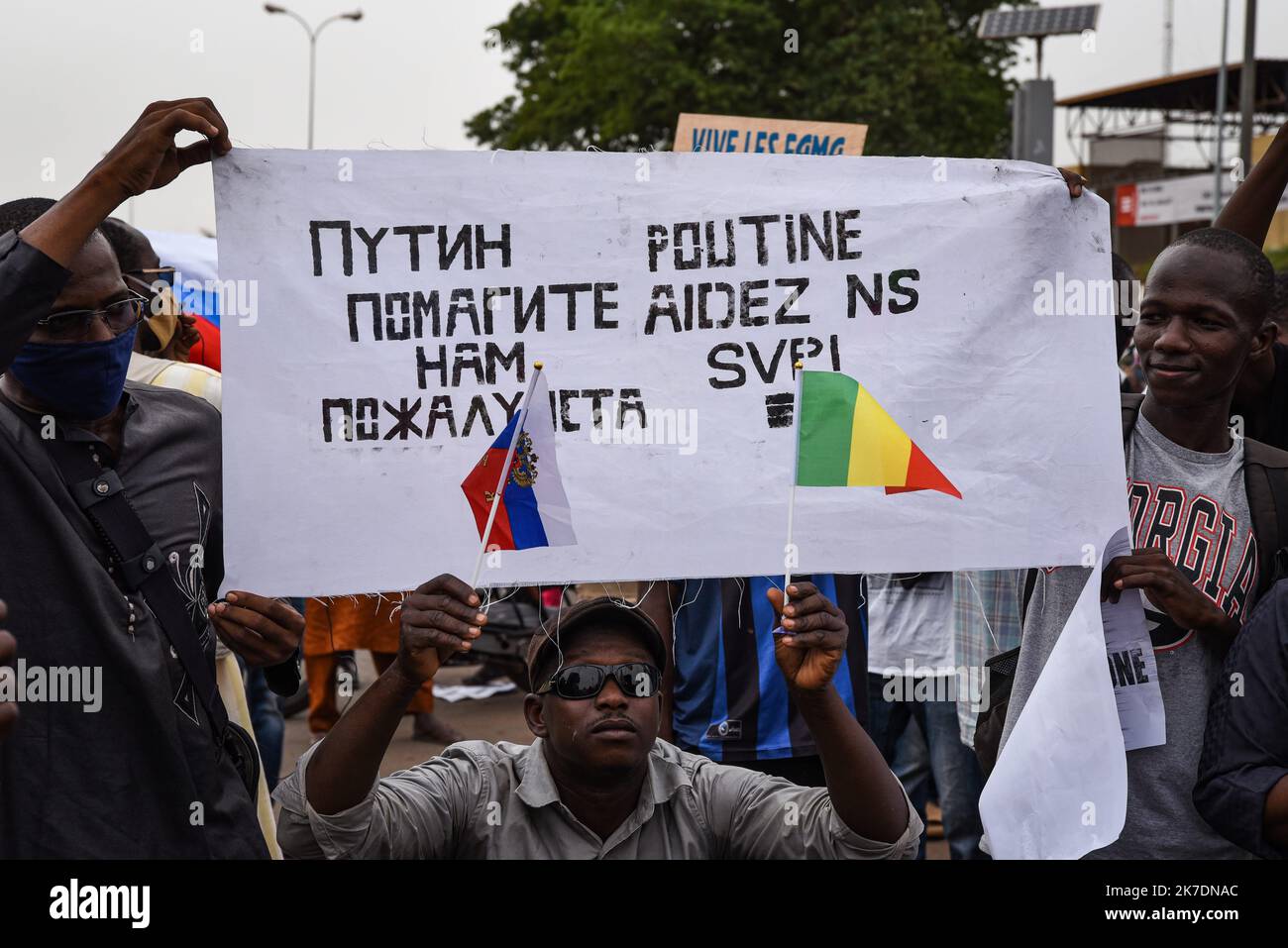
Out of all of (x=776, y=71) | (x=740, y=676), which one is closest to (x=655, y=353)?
(x=740, y=676)

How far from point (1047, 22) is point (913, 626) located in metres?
12.9

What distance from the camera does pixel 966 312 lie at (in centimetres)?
298

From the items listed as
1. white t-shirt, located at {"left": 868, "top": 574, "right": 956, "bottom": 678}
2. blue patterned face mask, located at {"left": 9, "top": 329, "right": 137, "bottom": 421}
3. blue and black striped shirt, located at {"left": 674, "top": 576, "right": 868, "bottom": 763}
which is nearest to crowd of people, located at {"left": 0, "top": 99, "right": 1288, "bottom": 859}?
blue patterned face mask, located at {"left": 9, "top": 329, "right": 137, "bottom": 421}

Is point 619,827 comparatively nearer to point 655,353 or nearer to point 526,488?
point 526,488

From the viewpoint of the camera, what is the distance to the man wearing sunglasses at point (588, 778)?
8.44ft

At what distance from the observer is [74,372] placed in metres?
2.61

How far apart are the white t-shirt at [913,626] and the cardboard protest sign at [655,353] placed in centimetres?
208

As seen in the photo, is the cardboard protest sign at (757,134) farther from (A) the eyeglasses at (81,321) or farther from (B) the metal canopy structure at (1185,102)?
(B) the metal canopy structure at (1185,102)

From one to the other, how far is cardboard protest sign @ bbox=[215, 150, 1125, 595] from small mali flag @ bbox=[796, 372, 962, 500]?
0.08ft

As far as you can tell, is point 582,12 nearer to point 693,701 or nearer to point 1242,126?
point 1242,126

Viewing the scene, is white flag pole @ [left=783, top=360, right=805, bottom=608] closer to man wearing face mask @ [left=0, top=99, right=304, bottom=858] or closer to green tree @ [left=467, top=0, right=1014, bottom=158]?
man wearing face mask @ [left=0, top=99, right=304, bottom=858]

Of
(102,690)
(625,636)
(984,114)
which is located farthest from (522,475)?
(984,114)

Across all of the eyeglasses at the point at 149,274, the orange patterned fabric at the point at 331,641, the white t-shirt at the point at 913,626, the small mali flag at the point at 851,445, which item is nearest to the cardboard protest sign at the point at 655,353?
the small mali flag at the point at 851,445

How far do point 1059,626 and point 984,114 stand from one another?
77.8 feet
